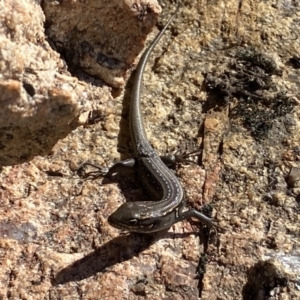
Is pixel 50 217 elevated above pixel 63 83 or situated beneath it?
situated beneath

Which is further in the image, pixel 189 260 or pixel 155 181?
pixel 155 181

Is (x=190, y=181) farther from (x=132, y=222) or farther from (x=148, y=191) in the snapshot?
(x=132, y=222)

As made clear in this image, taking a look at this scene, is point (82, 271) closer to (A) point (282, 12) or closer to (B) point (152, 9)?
(B) point (152, 9)

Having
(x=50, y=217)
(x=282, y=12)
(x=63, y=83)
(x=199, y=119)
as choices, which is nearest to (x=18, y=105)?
(x=63, y=83)

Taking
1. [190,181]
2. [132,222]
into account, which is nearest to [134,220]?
[132,222]

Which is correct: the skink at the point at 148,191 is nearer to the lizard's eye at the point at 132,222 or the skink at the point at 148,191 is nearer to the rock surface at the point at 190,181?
the lizard's eye at the point at 132,222

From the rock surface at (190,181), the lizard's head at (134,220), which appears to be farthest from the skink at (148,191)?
the rock surface at (190,181)
